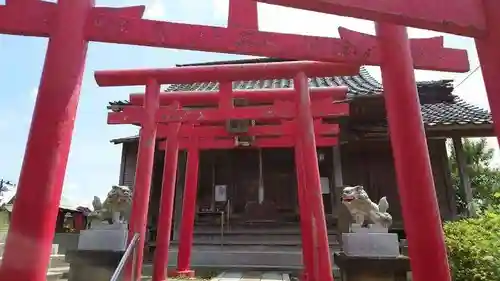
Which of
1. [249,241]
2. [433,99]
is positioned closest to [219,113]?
[249,241]

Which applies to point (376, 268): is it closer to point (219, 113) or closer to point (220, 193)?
point (219, 113)

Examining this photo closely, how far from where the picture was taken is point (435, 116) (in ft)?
32.5

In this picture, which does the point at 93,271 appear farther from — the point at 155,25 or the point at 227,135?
the point at 227,135

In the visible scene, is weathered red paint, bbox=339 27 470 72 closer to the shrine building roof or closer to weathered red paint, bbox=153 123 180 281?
weathered red paint, bbox=153 123 180 281

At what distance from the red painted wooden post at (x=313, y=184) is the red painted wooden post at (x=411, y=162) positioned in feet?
6.52

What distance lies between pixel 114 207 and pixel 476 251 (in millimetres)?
4614

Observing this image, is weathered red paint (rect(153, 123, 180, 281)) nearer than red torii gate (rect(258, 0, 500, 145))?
No

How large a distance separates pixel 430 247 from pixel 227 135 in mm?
5005

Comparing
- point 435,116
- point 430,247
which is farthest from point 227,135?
point 435,116

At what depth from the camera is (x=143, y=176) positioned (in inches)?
205

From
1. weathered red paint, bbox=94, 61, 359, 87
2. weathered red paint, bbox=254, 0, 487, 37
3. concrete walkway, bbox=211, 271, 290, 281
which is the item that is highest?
weathered red paint, bbox=94, 61, 359, 87

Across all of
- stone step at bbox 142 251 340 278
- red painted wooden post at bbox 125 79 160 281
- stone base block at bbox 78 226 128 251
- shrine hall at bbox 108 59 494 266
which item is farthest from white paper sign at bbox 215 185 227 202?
stone base block at bbox 78 226 128 251

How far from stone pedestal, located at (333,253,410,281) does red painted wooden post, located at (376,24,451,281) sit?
43.7 inches

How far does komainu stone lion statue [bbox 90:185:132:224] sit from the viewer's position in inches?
209
